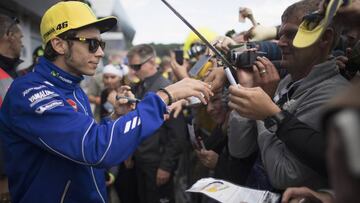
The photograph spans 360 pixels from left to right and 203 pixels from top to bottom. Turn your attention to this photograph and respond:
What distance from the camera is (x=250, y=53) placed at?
6.18ft

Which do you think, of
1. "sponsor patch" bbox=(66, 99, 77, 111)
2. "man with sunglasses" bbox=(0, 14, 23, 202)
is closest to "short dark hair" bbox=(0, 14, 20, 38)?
"man with sunglasses" bbox=(0, 14, 23, 202)

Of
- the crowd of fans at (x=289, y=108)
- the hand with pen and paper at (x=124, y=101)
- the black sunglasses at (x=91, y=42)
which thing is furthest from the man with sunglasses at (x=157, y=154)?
the black sunglasses at (x=91, y=42)

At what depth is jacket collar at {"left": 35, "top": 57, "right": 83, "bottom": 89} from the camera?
2051 mm

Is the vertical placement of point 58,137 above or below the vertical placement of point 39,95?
below

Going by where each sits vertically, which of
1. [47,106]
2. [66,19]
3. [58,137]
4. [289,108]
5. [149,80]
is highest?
[66,19]

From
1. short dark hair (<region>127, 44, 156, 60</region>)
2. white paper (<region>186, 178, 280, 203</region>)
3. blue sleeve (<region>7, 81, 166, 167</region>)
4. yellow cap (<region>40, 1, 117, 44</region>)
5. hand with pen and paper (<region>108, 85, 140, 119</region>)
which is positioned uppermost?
yellow cap (<region>40, 1, 117, 44</region>)

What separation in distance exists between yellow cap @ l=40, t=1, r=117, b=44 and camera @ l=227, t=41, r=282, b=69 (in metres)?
0.81

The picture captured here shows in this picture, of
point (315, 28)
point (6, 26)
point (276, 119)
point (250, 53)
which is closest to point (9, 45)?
point (6, 26)

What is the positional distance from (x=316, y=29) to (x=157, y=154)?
3.26 m

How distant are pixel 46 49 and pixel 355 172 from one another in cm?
196

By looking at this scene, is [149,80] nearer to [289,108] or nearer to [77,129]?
[77,129]

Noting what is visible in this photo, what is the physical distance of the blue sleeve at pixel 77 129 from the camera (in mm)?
1784

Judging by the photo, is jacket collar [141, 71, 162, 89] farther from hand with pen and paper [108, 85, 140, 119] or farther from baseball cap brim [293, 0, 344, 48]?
baseball cap brim [293, 0, 344, 48]

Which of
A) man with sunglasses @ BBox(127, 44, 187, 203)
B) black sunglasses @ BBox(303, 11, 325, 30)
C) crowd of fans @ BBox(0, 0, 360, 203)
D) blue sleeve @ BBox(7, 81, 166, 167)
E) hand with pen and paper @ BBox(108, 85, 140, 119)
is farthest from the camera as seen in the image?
man with sunglasses @ BBox(127, 44, 187, 203)
